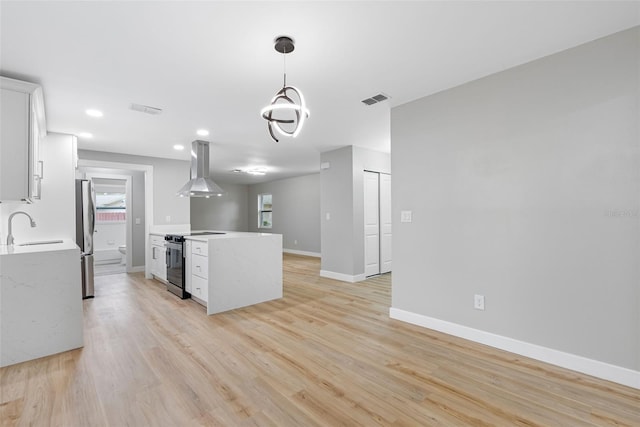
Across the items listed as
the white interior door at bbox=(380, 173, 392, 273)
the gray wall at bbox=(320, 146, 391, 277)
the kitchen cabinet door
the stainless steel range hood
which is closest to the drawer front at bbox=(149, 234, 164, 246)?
the stainless steel range hood

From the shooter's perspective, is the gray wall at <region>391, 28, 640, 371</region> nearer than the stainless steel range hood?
Yes

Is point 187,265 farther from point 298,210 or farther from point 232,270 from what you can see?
point 298,210

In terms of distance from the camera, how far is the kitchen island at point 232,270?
3.58 metres

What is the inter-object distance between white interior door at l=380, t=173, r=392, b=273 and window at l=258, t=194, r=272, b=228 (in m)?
5.58

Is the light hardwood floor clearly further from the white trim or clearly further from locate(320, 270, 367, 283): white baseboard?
the white trim

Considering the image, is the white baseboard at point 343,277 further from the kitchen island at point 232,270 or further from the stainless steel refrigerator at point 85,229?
the stainless steel refrigerator at point 85,229

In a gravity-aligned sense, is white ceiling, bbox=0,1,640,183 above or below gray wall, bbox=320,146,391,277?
above

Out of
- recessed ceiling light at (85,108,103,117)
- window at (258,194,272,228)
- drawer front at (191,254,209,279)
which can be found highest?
recessed ceiling light at (85,108,103,117)

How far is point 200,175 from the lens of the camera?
4.87 m

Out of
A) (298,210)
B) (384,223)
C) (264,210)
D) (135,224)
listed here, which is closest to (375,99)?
(384,223)

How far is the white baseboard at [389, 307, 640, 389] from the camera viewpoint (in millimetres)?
2029

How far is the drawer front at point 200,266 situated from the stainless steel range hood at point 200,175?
1239mm

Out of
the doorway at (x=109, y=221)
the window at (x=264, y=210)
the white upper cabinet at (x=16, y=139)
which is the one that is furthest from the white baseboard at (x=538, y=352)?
the window at (x=264, y=210)

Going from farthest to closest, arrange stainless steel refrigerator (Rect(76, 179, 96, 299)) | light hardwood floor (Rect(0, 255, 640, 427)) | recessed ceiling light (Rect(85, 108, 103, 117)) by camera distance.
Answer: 1. stainless steel refrigerator (Rect(76, 179, 96, 299))
2. recessed ceiling light (Rect(85, 108, 103, 117))
3. light hardwood floor (Rect(0, 255, 640, 427))
